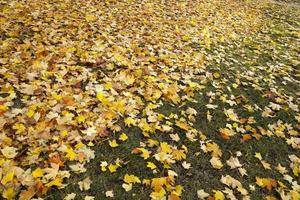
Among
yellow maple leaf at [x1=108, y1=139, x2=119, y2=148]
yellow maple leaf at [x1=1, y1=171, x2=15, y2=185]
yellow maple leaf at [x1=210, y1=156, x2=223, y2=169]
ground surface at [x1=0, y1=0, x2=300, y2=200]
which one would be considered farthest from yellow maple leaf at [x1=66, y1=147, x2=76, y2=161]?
yellow maple leaf at [x1=210, y1=156, x2=223, y2=169]

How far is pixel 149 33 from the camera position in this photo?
6996 millimetres

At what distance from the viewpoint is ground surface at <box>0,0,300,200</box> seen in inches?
137

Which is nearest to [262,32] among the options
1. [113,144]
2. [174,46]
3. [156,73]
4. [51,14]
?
[174,46]

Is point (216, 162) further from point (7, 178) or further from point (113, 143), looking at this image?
point (7, 178)

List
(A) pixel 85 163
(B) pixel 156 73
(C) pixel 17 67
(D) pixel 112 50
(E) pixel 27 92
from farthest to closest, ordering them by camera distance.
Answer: (D) pixel 112 50, (B) pixel 156 73, (C) pixel 17 67, (E) pixel 27 92, (A) pixel 85 163

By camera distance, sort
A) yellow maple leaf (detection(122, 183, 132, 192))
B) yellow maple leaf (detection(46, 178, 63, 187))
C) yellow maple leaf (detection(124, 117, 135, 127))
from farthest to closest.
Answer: yellow maple leaf (detection(124, 117, 135, 127)) → yellow maple leaf (detection(122, 183, 132, 192)) → yellow maple leaf (detection(46, 178, 63, 187))

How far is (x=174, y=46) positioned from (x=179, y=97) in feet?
6.78

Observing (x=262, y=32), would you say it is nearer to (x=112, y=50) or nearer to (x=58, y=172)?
(x=112, y=50)

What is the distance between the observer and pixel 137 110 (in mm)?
4453

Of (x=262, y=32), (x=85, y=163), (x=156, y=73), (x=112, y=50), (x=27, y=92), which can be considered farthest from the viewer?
(x=262, y=32)

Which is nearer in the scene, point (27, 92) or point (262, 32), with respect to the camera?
point (27, 92)

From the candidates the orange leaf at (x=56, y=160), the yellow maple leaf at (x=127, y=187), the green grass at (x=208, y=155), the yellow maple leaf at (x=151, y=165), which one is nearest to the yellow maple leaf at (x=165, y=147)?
the green grass at (x=208, y=155)

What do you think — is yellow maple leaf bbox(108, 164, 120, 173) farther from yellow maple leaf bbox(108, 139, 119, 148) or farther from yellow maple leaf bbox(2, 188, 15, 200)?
yellow maple leaf bbox(2, 188, 15, 200)

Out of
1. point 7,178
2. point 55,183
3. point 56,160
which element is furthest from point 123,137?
point 7,178
